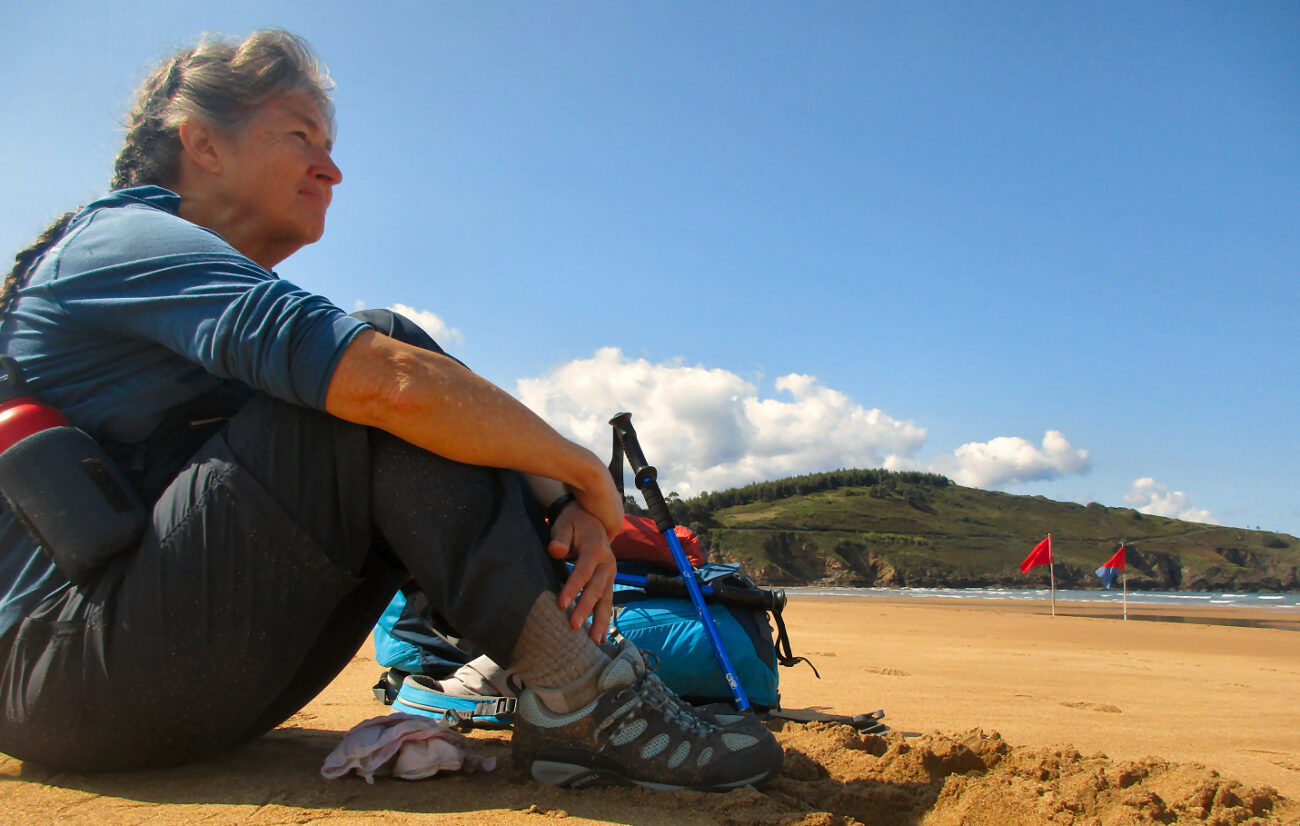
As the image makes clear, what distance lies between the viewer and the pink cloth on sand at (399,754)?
173cm

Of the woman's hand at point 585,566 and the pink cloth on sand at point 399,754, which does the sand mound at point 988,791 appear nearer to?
the woman's hand at point 585,566

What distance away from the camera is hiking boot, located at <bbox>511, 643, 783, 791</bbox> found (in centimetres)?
162

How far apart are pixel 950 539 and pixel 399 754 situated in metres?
76.3

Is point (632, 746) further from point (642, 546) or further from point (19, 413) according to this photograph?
point (642, 546)

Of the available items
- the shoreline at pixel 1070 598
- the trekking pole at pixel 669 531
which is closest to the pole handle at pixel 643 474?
the trekking pole at pixel 669 531

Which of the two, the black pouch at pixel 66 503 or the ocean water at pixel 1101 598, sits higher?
the black pouch at pixel 66 503

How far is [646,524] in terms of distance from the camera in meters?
3.53

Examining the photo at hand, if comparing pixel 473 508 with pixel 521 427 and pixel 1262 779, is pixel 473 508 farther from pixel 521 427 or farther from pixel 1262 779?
pixel 1262 779

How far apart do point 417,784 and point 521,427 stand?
0.82 meters

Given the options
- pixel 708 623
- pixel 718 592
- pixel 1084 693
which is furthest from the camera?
pixel 1084 693

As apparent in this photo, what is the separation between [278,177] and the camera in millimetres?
2121

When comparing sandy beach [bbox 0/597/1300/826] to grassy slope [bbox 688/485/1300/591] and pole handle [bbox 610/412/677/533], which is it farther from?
grassy slope [bbox 688/485/1300/591]

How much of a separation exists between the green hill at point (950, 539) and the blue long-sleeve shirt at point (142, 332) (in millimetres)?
51997

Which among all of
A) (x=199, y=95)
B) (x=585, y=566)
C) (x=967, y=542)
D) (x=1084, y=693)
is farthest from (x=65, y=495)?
(x=967, y=542)
